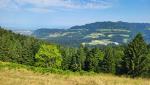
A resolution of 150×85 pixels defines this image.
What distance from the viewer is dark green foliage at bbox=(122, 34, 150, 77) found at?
79.9 m

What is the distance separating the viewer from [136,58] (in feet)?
277

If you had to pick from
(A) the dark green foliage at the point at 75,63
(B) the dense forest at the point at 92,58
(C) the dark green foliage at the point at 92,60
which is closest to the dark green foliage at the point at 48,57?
(B) the dense forest at the point at 92,58

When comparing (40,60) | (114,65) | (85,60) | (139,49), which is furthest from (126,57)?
(40,60)

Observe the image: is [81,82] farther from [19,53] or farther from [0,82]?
[19,53]

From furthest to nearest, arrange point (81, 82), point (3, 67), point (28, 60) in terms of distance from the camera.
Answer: point (28, 60)
point (3, 67)
point (81, 82)

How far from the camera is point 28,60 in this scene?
145000 mm

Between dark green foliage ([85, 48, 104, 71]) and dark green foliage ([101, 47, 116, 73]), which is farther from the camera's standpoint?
dark green foliage ([85, 48, 104, 71])

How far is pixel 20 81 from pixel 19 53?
452 feet

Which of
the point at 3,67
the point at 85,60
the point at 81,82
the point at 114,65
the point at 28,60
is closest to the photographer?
the point at 81,82

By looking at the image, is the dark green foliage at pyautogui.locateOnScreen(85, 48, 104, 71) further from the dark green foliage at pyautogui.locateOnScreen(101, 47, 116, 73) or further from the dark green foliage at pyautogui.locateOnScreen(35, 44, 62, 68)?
the dark green foliage at pyautogui.locateOnScreen(35, 44, 62, 68)

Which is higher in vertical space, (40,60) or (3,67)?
(3,67)

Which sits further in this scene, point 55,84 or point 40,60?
point 40,60

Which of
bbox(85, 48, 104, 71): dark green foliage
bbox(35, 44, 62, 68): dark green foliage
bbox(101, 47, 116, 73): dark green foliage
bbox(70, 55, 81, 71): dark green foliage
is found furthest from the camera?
bbox(35, 44, 62, 68): dark green foliage

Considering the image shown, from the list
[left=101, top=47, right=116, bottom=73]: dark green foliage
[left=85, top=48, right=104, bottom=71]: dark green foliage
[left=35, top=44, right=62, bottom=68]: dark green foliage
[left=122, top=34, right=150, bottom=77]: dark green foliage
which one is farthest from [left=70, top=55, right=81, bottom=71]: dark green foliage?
[left=122, top=34, right=150, bottom=77]: dark green foliage
